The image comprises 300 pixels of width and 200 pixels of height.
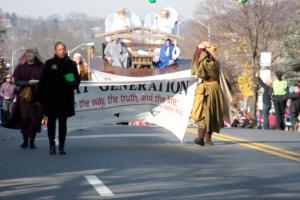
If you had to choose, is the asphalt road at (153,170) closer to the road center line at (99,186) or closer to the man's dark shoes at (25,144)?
the road center line at (99,186)

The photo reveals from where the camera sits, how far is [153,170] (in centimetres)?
1084

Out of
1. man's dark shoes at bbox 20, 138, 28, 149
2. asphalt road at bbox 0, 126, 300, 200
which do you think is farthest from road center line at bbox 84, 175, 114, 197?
man's dark shoes at bbox 20, 138, 28, 149

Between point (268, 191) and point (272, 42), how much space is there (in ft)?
→ 183

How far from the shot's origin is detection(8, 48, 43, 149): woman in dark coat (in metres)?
14.6

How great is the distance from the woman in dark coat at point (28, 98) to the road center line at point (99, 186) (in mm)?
4467

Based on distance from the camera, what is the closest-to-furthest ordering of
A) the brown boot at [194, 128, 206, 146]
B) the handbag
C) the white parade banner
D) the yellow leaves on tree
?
the brown boot at [194, 128, 206, 146], the handbag, the white parade banner, the yellow leaves on tree

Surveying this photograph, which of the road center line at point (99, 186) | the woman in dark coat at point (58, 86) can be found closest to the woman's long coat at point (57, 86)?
the woman in dark coat at point (58, 86)

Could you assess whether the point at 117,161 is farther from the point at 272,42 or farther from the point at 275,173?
the point at 272,42

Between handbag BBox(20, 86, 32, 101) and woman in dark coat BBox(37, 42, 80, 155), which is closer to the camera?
woman in dark coat BBox(37, 42, 80, 155)

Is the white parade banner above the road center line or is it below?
above

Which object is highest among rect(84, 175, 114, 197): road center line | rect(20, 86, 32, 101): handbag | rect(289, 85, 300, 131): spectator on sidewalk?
rect(20, 86, 32, 101): handbag

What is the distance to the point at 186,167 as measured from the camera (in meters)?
11.2

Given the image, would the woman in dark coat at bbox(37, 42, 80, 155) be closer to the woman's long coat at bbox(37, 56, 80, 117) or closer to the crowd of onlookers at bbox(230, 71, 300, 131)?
the woman's long coat at bbox(37, 56, 80, 117)

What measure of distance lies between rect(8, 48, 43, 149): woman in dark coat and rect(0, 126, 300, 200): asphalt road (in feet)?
1.16
